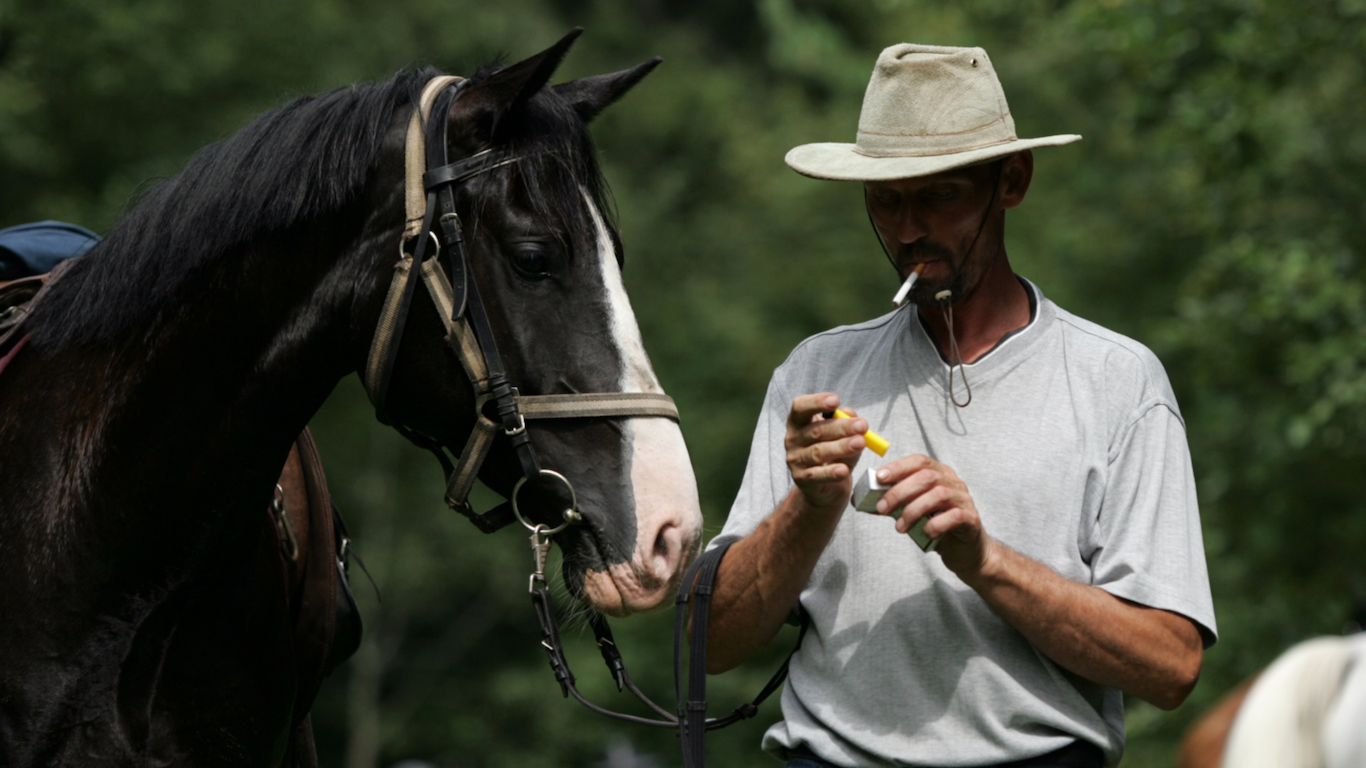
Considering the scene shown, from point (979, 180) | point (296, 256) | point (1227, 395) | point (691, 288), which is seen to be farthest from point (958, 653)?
point (691, 288)

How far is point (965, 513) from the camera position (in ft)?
7.80

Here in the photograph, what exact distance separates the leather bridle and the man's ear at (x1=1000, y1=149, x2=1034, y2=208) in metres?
0.84

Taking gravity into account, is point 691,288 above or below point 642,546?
below

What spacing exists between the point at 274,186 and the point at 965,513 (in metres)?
1.51

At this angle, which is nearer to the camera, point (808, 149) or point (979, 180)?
point (979, 180)

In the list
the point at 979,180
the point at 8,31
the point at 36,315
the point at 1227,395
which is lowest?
the point at 1227,395

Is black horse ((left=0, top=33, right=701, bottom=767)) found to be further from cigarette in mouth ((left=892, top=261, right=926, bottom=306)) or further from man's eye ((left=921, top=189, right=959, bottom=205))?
man's eye ((left=921, top=189, right=959, bottom=205))

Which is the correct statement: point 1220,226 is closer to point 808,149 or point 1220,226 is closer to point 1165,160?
point 1165,160

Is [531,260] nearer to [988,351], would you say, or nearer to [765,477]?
[765,477]

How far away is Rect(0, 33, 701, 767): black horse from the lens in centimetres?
271

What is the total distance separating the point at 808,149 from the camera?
3092mm

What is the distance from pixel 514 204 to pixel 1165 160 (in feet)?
32.1

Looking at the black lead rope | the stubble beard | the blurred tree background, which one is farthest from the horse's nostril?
the blurred tree background

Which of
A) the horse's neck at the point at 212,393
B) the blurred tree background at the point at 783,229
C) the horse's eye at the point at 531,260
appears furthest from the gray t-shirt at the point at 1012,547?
the blurred tree background at the point at 783,229
